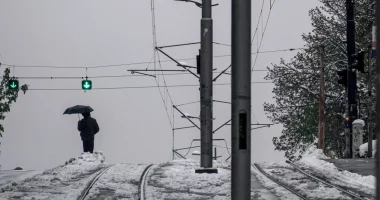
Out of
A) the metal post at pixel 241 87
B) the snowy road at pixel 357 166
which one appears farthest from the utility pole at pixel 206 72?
the metal post at pixel 241 87

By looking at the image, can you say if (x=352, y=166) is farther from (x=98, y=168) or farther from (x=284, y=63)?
(x=284, y=63)

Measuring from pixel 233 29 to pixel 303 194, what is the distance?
692 cm

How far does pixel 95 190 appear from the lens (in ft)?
59.1

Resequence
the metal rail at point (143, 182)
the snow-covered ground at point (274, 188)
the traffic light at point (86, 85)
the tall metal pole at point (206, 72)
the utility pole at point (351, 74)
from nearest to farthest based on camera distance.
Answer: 1. the snow-covered ground at point (274, 188)
2. the metal rail at point (143, 182)
3. the tall metal pole at point (206, 72)
4. the utility pole at point (351, 74)
5. the traffic light at point (86, 85)

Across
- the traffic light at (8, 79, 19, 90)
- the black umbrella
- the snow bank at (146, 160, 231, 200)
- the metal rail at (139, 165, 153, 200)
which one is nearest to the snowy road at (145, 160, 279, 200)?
the snow bank at (146, 160, 231, 200)

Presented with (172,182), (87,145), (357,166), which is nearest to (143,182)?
(172,182)

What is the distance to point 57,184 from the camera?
776 inches

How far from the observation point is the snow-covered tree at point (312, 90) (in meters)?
50.1

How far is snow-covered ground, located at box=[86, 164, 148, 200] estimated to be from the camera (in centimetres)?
1727

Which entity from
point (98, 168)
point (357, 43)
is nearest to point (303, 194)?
point (98, 168)

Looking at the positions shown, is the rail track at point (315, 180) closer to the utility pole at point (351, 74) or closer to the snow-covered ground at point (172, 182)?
the snow-covered ground at point (172, 182)

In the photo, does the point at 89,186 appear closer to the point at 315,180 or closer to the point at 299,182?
the point at 299,182

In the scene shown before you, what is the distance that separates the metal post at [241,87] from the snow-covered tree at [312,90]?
1525 inches

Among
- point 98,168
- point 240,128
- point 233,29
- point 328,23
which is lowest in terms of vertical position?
point 98,168
